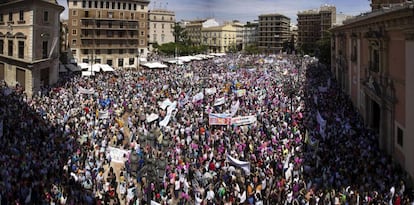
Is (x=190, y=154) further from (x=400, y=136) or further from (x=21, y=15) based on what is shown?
(x=21, y=15)

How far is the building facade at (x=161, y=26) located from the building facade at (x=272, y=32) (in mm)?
35584

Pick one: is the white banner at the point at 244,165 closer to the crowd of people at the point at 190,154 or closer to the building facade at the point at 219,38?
the crowd of people at the point at 190,154

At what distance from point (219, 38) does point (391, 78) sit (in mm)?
147549

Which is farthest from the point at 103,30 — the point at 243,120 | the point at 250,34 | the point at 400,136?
the point at 250,34

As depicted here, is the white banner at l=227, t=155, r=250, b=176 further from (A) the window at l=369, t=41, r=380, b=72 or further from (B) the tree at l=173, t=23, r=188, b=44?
(B) the tree at l=173, t=23, r=188, b=44

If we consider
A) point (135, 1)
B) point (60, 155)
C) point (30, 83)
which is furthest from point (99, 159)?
point (135, 1)

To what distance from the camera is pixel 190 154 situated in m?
20.7

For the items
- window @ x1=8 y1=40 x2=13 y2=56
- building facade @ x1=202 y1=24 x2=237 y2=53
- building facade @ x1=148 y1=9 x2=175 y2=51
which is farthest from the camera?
building facade @ x1=202 y1=24 x2=237 y2=53

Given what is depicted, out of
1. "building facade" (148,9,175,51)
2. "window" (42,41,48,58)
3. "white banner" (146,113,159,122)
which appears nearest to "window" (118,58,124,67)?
"window" (42,41,48,58)

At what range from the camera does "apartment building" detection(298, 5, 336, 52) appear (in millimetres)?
136750

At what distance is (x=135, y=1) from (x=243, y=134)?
6051cm

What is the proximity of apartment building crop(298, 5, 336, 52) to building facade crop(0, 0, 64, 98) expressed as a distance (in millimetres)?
103630

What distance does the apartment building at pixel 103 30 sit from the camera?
2896 inches

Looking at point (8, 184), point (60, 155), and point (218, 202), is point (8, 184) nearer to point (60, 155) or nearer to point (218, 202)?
point (60, 155)
